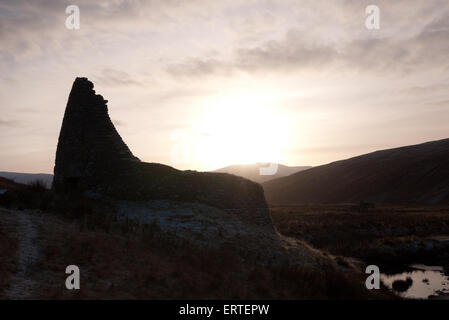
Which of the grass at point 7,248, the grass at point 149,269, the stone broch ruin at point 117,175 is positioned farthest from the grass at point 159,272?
the stone broch ruin at point 117,175

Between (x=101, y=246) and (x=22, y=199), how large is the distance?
24.1 feet

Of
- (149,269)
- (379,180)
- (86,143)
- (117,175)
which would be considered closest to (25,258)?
(149,269)

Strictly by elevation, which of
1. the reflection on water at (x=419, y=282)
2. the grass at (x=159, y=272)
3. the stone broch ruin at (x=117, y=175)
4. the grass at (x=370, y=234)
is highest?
the stone broch ruin at (x=117, y=175)

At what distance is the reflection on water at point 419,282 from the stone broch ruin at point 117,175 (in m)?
8.00

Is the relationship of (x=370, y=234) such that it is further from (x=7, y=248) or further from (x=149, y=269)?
(x=7, y=248)

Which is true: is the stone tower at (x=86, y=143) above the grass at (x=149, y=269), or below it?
above

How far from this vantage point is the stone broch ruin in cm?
2009

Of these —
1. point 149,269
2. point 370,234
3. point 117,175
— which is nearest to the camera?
point 149,269

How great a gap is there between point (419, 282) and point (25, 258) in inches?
842

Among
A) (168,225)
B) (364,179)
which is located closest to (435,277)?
(168,225)

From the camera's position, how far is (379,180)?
4424 inches

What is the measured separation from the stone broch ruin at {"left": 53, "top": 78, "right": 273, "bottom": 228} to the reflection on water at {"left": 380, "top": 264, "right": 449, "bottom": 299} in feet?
26.2

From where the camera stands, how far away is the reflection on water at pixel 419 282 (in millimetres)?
20016

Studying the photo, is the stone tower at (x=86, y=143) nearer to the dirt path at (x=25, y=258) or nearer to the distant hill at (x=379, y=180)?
the dirt path at (x=25, y=258)
